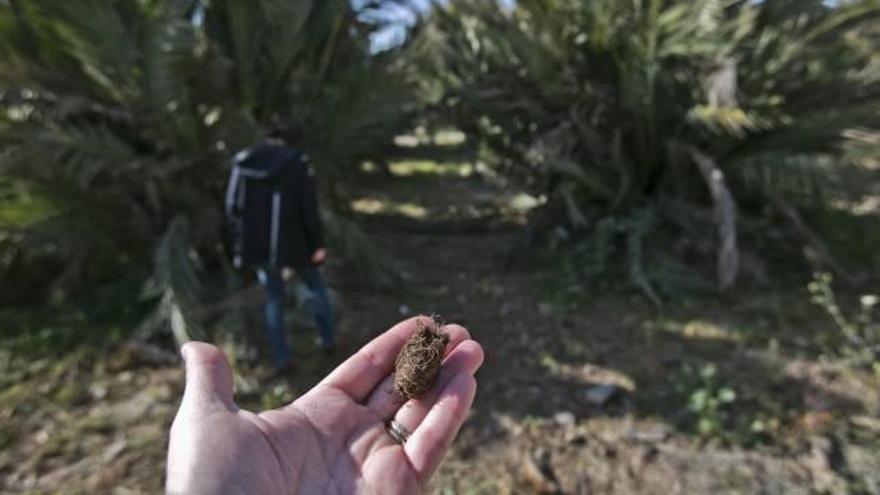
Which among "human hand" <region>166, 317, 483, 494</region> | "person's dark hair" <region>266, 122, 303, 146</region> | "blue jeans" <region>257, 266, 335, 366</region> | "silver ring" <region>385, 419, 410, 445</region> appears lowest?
"blue jeans" <region>257, 266, 335, 366</region>

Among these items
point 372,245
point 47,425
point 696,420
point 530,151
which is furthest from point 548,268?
point 47,425

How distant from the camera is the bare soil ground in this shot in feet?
9.10

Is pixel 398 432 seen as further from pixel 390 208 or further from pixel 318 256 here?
pixel 390 208

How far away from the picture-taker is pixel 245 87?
4566 millimetres

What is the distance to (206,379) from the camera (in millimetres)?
1641

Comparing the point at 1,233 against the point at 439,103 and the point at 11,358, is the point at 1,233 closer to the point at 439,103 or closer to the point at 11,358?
the point at 11,358

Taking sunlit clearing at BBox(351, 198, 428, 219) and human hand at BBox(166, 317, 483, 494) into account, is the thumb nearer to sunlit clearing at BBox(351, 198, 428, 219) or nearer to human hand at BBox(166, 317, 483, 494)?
human hand at BBox(166, 317, 483, 494)

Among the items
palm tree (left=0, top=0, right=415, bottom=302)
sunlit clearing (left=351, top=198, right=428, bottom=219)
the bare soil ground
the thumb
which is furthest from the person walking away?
sunlit clearing (left=351, top=198, right=428, bottom=219)

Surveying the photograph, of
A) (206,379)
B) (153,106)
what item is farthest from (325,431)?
(153,106)

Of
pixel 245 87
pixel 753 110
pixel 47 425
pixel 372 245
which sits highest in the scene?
pixel 245 87

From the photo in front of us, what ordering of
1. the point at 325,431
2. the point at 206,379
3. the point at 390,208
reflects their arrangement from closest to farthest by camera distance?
the point at 206,379 < the point at 325,431 < the point at 390,208

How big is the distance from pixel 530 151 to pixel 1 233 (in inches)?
134

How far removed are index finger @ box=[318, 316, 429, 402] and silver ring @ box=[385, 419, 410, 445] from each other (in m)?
0.13

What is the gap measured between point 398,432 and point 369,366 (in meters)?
0.22
